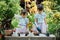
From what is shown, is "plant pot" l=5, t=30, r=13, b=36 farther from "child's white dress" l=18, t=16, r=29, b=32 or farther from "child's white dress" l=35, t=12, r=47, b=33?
"child's white dress" l=35, t=12, r=47, b=33

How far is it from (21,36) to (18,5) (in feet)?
4.19

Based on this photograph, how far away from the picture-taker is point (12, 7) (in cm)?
772

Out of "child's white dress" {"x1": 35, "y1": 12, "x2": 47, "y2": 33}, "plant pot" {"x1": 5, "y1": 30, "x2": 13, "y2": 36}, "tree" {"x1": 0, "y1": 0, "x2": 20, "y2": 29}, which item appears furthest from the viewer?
"tree" {"x1": 0, "y1": 0, "x2": 20, "y2": 29}

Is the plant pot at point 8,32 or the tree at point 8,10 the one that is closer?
the plant pot at point 8,32

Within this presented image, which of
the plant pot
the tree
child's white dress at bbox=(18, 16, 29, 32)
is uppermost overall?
the tree

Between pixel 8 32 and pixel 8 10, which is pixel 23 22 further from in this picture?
pixel 8 10

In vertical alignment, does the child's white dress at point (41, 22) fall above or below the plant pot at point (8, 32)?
above

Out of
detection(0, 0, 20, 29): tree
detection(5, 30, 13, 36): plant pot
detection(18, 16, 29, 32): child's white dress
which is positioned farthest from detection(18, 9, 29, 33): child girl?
detection(0, 0, 20, 29): tree

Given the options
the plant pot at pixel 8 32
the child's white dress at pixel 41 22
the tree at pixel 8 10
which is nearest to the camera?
the plant pot at pixel 8 32

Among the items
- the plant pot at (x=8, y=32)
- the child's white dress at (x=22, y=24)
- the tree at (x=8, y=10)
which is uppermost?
the tree at (x=8, y=10)

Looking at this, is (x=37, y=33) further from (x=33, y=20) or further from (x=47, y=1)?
(x=47, y=1)

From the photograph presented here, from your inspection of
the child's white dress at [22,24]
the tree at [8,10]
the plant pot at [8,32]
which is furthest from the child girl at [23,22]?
the tree at [8,10]

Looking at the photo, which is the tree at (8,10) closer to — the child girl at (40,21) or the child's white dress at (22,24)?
the child's white dress at (22,24)

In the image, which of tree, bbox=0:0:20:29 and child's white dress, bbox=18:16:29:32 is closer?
child's white dress, bbox=18:16:29:32
